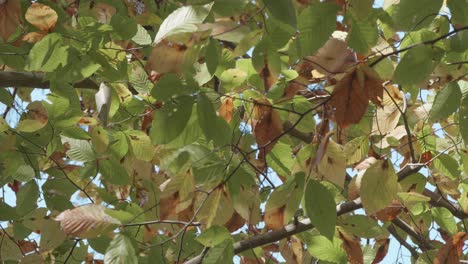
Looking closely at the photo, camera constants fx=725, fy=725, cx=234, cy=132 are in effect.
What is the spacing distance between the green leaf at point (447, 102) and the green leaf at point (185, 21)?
611 millimetres

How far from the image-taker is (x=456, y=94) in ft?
5.31

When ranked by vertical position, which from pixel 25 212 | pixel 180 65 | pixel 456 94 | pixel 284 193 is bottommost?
pixel 25 212

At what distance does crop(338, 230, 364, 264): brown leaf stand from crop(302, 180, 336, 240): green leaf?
2.01 feet

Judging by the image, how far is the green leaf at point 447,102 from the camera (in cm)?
162

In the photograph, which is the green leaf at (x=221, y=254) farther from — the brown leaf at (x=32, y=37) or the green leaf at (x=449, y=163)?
the green leaf at (x=449, y=163)

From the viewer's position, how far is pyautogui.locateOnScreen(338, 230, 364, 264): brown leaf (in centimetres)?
199

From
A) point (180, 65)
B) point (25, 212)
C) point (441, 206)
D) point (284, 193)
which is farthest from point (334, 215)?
point (25, 212)

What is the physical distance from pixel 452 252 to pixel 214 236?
0.71 metres

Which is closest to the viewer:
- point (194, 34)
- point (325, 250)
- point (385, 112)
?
point (194, 34)

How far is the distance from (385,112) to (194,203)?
2.38 feet

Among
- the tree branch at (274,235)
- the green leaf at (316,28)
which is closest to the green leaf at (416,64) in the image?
the green leaf at (316,28)

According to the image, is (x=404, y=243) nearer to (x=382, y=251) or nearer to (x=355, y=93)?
(x=382, y=251)

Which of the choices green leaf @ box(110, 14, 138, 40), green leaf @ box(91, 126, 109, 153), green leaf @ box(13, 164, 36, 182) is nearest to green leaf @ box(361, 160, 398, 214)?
green leaf @ box(110, 14, 138, 40)

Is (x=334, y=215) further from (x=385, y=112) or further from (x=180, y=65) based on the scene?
(x=385, y=112)
